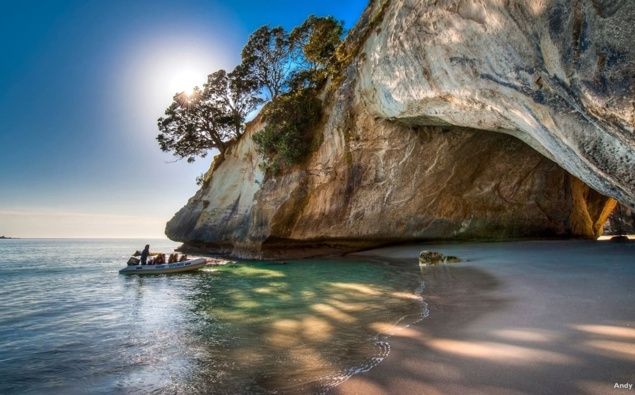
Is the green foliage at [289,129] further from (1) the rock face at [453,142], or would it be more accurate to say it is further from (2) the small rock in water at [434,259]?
(2) the small rock in water at [434,259]

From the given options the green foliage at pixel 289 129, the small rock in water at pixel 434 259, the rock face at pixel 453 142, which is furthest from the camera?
Answer: the green foliage at pixel 289 129

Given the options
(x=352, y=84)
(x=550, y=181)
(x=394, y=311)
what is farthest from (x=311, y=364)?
(x=550, y=181)

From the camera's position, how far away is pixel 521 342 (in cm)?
443

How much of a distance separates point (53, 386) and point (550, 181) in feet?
74.3

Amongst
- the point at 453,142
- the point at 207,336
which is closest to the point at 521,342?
the point at 207,336

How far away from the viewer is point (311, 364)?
15.2ft

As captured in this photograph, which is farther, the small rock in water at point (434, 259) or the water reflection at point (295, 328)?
the small rock in water at point (434, 259)

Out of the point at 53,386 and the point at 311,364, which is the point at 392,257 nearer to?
the point at 311,364

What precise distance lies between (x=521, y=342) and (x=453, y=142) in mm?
14030

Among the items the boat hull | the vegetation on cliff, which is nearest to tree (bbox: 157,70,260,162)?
the vegetation on cliff

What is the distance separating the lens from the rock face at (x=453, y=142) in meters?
5.86

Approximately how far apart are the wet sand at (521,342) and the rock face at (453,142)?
227cm

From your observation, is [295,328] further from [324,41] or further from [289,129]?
[324,41]

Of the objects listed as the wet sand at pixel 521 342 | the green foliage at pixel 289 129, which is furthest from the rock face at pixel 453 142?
the wet sand at pixel 521 342
